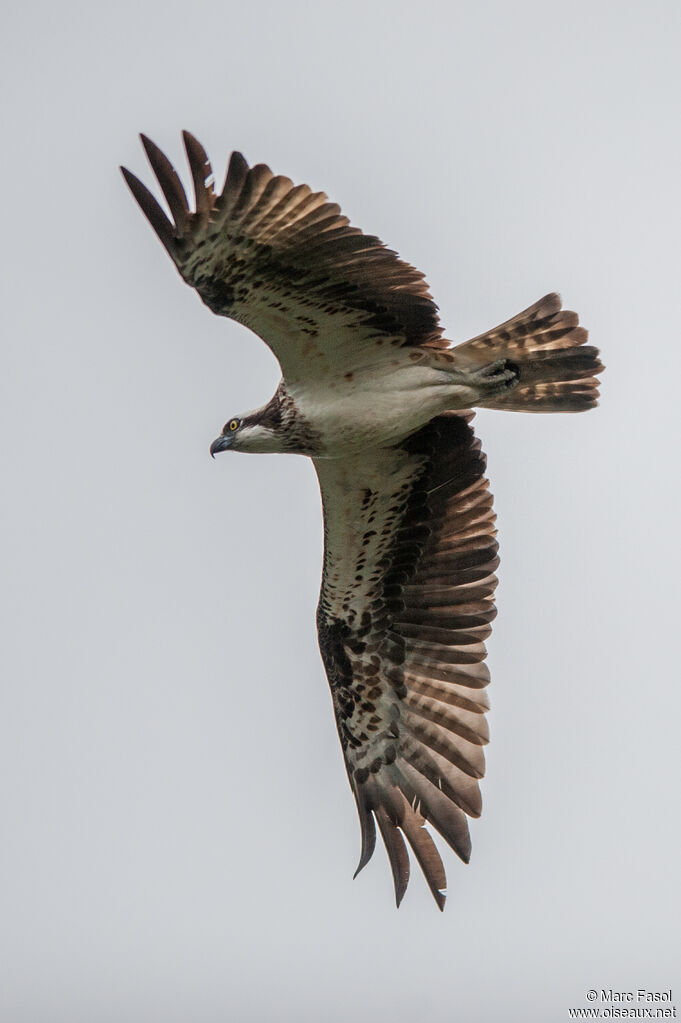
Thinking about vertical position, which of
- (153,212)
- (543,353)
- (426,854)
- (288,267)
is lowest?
(426,854)

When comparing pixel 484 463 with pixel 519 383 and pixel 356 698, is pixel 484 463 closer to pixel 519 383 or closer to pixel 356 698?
pixel 519 383

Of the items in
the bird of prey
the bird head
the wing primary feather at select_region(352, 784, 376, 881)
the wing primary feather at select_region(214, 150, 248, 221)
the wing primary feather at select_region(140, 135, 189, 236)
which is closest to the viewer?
the wing primary feather at select_region(140, 135, 189, 236)

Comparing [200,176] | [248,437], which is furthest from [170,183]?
[248,437]

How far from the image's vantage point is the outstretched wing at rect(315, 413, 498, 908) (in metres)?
10.2

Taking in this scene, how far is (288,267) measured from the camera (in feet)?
29.0

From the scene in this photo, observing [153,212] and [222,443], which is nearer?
[153,212]

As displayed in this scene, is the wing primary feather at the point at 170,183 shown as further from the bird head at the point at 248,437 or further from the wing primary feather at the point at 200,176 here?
the bird head at the point at 248,437

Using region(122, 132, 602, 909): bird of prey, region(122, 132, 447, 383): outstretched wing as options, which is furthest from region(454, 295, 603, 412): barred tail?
region(122, 132, 447, 383): outstretched wing

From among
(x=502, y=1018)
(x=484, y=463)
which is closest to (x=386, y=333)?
(x=484, y=463)

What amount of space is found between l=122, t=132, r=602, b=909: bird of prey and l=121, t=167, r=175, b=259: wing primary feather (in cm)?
1

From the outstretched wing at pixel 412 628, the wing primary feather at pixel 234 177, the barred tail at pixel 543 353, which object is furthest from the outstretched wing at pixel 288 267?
the outstretched wing at pixel 412 628

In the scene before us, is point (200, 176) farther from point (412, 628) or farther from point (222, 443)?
point (412, 628)

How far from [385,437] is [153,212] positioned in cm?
212

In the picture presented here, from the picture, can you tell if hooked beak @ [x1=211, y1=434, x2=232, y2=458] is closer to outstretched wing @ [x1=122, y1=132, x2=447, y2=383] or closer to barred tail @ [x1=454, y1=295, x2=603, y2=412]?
outstretched wing @ [x1=122, y1=132, x2=447, y2=383]
